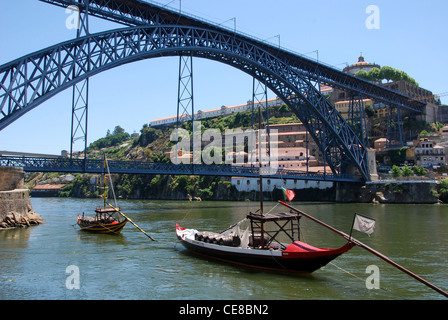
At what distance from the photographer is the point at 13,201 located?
106 ft

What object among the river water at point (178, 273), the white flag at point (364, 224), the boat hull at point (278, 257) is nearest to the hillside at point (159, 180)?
the river water at point (178, 273)

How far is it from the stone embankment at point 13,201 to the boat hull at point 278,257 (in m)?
20.1

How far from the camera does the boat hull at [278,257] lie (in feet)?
54.7

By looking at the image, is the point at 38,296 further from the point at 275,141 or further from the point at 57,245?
the point at 275,141

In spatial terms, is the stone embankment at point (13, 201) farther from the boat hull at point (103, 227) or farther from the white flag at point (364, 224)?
the white flag at point (364, 224)

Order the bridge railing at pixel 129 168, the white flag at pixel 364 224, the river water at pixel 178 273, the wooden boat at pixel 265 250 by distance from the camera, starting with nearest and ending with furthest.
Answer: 1. the river water at pixel 178 273
2. the white flag at pixel 364 224
3. the wooden boat at pixel 265 250
4. the bridge railing at pixel 129 168

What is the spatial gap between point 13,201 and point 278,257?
80.7 ft

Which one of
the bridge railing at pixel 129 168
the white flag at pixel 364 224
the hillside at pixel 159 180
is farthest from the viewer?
the hillside at pixel 159 180

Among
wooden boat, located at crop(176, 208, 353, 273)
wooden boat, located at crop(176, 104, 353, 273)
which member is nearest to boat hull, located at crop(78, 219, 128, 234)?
wooden boat, located at crop(176, 104, 353, 273)

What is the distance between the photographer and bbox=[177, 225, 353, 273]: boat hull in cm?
1669

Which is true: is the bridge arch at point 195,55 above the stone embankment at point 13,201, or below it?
above

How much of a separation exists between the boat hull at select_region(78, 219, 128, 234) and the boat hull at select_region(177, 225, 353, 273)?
11661 mm

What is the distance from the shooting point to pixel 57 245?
2517 cm
